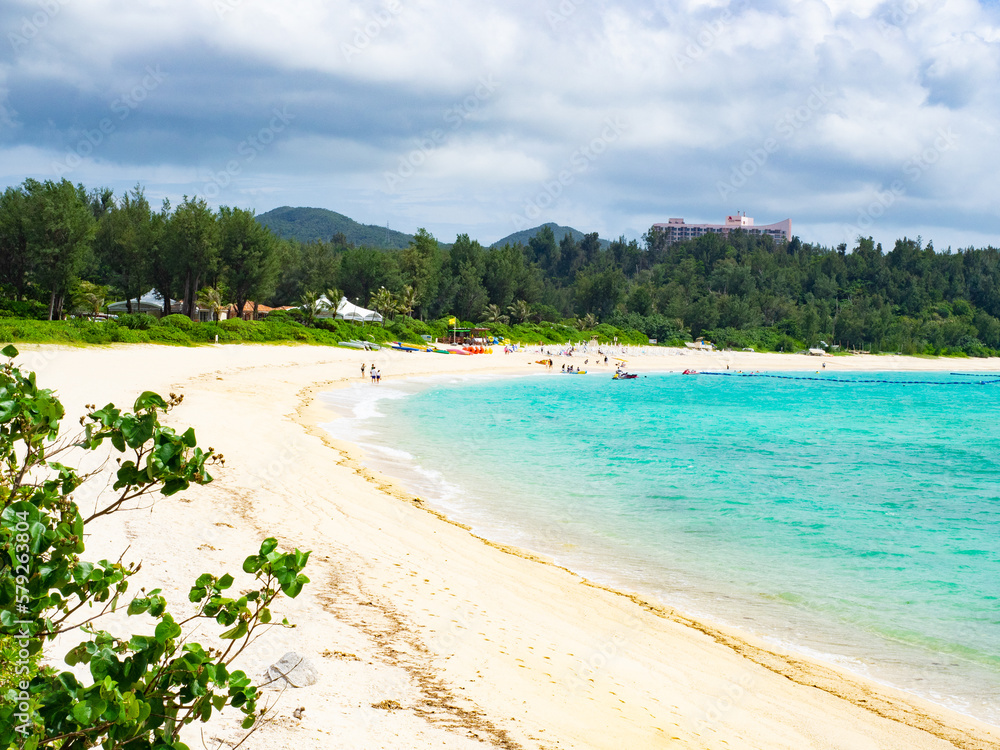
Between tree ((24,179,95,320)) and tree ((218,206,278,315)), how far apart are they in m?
12.0

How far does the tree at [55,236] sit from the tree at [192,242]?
8291mm

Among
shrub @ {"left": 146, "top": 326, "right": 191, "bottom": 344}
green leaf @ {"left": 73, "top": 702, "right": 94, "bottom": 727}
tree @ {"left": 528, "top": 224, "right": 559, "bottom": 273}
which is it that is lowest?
shrub @ {"left": 146, "top": 326, "right": 191, "bottom": 344}

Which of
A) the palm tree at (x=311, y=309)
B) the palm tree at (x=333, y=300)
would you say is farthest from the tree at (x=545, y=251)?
the palm tree at (x=311, y=309)

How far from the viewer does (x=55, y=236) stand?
48.6 m

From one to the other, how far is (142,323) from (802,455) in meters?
40.5

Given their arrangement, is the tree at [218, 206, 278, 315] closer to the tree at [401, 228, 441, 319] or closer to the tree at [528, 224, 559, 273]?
the tree at [401, 228, 441, 319]

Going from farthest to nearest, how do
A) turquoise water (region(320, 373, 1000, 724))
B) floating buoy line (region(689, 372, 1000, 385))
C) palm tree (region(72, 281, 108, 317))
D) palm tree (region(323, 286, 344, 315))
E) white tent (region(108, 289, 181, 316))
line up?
floating buoy line (region(689, 372, 1000, 385)) → palm tree (region(323, 286, 344, 315)) → white tent (region(108, 289, 181, 316)) → palm tree (region(72, 281, 108, 317)) → turquoise water (region(320, 373, 1000, 724))

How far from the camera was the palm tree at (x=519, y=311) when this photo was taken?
97.3 m

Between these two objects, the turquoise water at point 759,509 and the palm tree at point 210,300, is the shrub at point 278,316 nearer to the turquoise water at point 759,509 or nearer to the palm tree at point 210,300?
the palm tree at point 210,300

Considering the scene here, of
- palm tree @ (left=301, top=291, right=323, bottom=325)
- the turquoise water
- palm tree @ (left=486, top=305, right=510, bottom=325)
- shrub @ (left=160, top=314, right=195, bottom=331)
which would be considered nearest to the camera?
the turquoise water

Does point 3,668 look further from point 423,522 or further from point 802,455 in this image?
point 802,455

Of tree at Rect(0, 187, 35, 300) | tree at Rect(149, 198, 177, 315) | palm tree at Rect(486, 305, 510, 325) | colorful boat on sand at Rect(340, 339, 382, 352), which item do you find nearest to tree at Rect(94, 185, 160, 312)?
tree at Rect(149, 198, 177, 315)

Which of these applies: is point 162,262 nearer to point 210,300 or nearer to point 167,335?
point 210,300

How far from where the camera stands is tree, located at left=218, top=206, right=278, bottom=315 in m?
60.8
